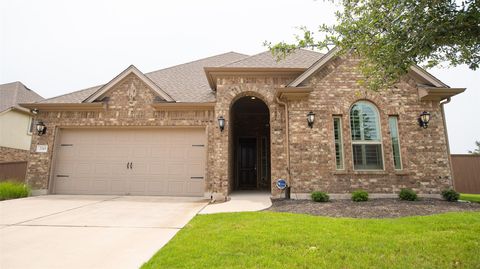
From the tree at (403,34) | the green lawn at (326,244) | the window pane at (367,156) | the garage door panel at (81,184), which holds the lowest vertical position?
the green lawn at (326,244)

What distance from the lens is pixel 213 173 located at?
8.64 metres

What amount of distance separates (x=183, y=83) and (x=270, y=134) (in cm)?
549

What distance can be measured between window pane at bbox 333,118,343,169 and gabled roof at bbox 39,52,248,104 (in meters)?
4.77

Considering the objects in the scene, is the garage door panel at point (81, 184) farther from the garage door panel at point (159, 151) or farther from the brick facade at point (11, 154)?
the brick facade at point (11, 154)

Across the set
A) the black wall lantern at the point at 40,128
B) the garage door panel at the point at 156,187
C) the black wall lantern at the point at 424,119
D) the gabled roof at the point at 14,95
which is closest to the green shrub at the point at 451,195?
the black wall lantern at the point at 424,119

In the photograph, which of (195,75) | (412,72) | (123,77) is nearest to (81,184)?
(123,77)

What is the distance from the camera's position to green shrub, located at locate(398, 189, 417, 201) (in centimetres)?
708

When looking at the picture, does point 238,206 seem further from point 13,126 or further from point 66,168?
point 13,126

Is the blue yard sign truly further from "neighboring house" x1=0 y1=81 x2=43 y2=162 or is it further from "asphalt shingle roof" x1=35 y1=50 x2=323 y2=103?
"neighboring house" x1=0 y1=81 x2=43 y2=162

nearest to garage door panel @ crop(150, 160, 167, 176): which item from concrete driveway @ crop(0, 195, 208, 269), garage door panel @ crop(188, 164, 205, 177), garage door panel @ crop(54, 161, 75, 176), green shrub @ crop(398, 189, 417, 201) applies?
garage door panel @ crop(188, 164, 205, 177)

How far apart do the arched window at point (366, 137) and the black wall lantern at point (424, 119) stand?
1.39m

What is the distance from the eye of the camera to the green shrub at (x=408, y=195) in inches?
279

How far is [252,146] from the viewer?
12.6 metres

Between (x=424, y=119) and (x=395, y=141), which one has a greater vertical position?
(x=424, y=119)
